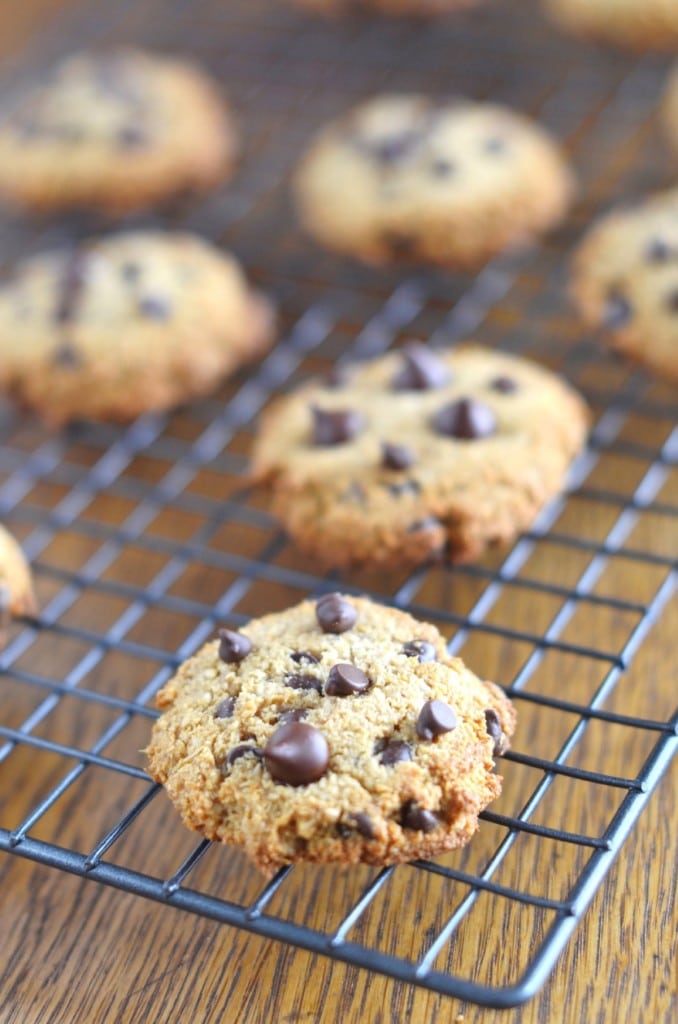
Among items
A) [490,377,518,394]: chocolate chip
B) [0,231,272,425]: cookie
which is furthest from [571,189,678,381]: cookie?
[0,231,272,425]: cookie

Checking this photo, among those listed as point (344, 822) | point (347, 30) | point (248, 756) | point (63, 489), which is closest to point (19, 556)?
point (63, 489)

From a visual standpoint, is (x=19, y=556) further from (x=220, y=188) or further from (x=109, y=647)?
(x=220, y=188)

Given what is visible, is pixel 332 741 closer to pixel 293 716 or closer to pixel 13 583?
pixel 293 716

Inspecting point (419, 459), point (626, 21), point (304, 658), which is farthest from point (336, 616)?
point (626, 21)

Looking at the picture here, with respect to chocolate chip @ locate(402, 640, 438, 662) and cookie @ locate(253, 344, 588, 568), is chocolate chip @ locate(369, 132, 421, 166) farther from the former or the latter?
chocolate chip @ locate(402, 640, 438, 662)

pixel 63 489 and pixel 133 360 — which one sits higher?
pixel 133 360

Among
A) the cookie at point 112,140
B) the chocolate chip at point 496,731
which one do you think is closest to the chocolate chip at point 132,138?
the cookie at point 112,140
